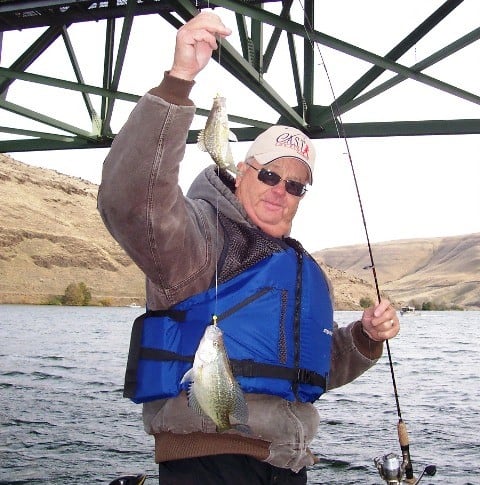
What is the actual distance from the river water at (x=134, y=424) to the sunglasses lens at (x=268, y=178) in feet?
20.3

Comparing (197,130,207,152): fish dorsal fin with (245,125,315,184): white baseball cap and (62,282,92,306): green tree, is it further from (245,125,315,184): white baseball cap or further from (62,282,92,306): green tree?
(62,282,92,306): green tree

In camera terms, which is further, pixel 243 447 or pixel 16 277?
pixel 16 277

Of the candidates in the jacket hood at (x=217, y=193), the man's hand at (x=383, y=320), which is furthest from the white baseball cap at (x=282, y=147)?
the man's hand at (x=383, y=320)

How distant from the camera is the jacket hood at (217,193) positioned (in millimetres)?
3346

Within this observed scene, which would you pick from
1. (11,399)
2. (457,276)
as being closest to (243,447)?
(11,399)

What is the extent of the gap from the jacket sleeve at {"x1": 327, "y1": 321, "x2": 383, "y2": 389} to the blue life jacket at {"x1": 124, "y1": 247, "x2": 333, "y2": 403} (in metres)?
0.62

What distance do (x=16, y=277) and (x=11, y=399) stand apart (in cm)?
8559

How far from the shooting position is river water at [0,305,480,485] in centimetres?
915

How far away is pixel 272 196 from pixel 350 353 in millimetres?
1193

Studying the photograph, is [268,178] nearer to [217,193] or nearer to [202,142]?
[217,193]

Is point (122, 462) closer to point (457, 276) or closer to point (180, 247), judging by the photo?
point (180, 247)

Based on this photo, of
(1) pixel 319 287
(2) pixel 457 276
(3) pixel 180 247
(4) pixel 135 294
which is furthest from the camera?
(2) pixel 457 276

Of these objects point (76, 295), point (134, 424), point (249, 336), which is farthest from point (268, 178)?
point (76, 295)

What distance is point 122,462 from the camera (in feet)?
30.9
